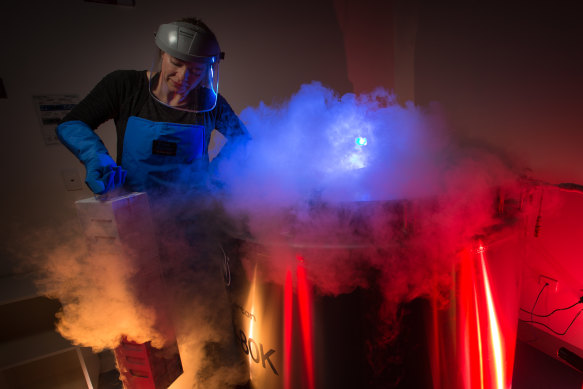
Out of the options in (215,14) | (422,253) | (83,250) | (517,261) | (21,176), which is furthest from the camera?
(215,14)

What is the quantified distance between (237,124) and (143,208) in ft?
1.89

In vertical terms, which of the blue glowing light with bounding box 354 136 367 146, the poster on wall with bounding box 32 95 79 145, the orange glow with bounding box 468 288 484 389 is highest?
the poster on wall with bounding box 32 95 79 145

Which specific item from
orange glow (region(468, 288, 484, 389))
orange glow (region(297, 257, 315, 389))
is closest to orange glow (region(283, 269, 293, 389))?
orange glow (region(297, 257, 315, 389))

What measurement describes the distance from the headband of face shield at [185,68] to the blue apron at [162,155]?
0.32ft

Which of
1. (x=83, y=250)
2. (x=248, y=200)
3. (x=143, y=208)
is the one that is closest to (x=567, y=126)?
(x=248, y=200)

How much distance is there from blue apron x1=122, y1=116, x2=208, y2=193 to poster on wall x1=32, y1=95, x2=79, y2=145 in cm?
63

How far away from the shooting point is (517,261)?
0.92 metres

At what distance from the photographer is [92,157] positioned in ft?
2.85

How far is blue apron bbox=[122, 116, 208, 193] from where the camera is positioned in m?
1.06

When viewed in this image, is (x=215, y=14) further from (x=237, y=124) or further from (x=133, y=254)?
(x=133, y=254)

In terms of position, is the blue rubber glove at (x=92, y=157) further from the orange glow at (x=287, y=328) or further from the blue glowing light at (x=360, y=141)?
the blue glowing light at (x=360, y=141)

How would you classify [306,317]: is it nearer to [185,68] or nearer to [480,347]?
[480,347]

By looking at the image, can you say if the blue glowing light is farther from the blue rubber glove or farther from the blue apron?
the blue rubber glove

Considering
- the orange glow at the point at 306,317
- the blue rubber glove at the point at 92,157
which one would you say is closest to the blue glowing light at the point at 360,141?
the orange glow at the point at 306,317
